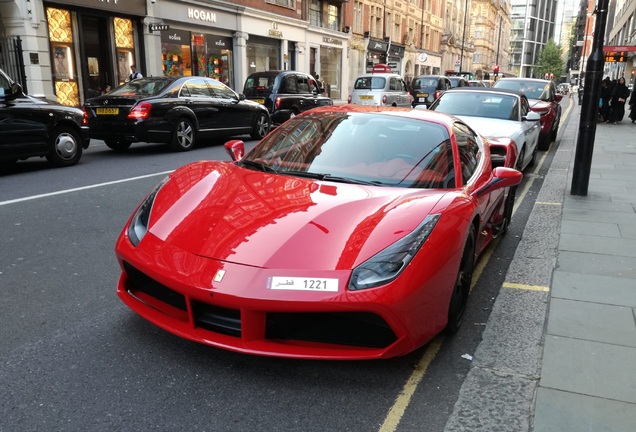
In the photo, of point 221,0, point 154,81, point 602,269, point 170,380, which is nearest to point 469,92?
point 602,269

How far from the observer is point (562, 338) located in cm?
311

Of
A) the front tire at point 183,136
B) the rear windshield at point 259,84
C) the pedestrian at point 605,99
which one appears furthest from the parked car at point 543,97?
the front tire at point 183,136

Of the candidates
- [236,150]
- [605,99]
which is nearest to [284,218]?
[236,150]

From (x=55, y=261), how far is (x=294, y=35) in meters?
28.9

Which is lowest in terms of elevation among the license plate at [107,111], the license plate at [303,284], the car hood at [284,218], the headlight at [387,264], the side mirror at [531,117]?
the license plate at [303,284]

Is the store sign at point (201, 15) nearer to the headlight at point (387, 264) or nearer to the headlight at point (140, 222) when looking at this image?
the headlight at point (140, 222)

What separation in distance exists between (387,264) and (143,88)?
9616 mm

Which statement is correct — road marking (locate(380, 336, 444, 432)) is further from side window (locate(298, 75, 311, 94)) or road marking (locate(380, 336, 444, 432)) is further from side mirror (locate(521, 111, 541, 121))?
side window (locate(298, 75, 311, 94))

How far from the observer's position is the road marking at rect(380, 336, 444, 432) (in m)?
2.37

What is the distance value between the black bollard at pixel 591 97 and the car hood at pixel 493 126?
108 cm

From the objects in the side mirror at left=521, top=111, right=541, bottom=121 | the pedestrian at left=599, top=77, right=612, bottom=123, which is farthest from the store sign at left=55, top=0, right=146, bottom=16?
the pedestrian at left=599, top=77, right=612, bottom=123

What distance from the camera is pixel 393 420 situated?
7.83ft

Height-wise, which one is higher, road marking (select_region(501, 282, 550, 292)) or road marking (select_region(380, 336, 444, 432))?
road marking (select_region(380, 336, 444, 432))

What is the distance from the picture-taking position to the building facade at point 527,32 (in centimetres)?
13138
